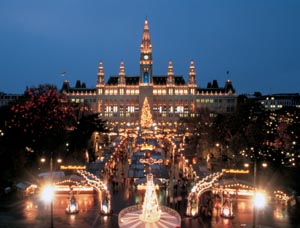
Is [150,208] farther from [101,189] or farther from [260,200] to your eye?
[260,200]

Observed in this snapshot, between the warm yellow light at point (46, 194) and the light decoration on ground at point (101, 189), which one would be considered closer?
the light decoration on ground at point (101, 189)

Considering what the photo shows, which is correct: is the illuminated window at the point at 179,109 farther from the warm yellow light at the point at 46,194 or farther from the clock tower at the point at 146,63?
the warm yellow light at the point at 46,194

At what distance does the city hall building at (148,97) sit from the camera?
123312 millimetres

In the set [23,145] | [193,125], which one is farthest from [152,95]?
[23,145]

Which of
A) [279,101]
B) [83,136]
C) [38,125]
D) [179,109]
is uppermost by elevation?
[279,101]

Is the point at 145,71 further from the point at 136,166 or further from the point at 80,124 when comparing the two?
the point at 136,166

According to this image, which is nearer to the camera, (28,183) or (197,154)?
(28,183)

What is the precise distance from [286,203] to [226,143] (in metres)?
21.0

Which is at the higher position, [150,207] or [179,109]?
[179,109]

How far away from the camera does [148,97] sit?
12319 centimetres

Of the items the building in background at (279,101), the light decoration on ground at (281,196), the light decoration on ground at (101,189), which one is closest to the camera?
the light decoration on ground at (101,189)

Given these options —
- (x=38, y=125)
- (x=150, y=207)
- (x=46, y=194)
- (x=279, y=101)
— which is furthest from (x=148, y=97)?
(x=150, y=207)

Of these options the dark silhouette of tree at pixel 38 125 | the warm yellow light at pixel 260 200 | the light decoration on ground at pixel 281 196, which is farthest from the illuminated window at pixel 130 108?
the warm yellow light at pixel 260 200

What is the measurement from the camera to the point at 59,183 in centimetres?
2895
